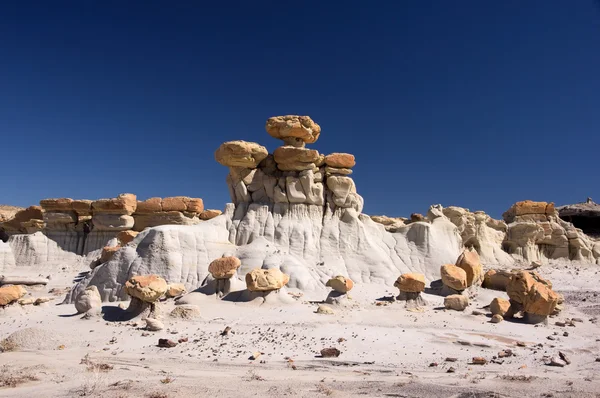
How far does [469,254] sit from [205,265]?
925 centimetres

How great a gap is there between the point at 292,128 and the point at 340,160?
7.59ft

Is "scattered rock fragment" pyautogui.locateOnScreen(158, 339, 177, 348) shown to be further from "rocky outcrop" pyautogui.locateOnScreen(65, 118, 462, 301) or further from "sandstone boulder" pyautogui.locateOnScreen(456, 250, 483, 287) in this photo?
"sandstone boulder" pyautogui.locateOnScreen(456, 250, 483, 287)

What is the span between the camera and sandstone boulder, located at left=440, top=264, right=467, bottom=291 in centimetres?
1431

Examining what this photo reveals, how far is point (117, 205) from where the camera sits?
27078mm

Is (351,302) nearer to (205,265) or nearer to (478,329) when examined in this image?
(478,329)

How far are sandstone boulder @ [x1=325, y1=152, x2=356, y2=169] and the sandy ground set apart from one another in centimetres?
650

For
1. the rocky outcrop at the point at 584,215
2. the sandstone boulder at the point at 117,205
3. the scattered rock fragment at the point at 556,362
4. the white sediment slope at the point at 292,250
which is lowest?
the scattered rock fragment at the point at 556,362

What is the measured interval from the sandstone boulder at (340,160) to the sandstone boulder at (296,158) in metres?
0.62

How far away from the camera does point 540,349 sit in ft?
29.0

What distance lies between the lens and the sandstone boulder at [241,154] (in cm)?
1758

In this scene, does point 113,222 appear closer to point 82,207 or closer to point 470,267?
point 82,207

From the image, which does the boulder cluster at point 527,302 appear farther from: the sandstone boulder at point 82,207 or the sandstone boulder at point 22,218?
the sandstone boulder at point 22,218

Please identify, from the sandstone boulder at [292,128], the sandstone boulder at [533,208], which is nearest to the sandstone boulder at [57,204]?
the sandstone boulder at [292,128]

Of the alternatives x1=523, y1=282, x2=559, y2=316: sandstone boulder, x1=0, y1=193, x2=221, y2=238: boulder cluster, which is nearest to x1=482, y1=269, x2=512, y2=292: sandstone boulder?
x1=523, y1=282, x2=559, y2=316: sandstone boulder
